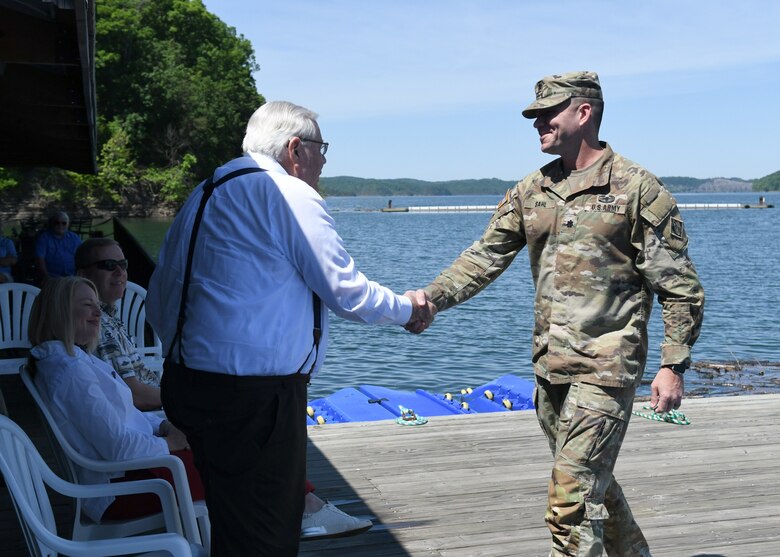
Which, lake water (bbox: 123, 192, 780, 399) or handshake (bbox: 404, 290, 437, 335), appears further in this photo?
lake water (bbox: 123, 192, 780, 399)

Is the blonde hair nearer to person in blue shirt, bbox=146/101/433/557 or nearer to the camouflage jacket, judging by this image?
person in blue shirt, bbox=146/101/433/557

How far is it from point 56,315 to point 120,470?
0.70 metres

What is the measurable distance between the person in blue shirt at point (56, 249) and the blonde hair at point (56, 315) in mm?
7978

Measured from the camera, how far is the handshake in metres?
3.63

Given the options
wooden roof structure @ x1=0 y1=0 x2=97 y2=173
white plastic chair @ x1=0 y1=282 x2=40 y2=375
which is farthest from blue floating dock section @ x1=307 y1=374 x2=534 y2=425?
wooden roof structure @ x1=0 y1=0 x2=97 y2=173

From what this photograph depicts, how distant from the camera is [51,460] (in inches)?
237

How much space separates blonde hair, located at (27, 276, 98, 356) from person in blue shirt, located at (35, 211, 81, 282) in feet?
26.2

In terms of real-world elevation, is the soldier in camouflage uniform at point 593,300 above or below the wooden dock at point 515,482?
above

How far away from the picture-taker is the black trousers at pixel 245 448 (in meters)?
2.80

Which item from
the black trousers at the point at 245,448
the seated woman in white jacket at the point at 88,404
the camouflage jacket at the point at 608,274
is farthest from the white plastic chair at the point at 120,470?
the camouflage jacket at the point at 608,274

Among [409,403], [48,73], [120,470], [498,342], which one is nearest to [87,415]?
[120,470]

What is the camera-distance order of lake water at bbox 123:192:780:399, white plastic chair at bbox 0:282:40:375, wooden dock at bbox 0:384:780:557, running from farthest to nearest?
lake water at bbox 123:192:780:399 → white plastic chair at bbox 0:282:40:375 → wooden dock at bbox 0:384:780:557

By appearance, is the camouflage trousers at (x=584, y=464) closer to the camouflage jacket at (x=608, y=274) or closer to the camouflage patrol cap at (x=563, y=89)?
the camouflage jacket at (x=608, y=274)

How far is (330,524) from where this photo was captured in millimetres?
4586
